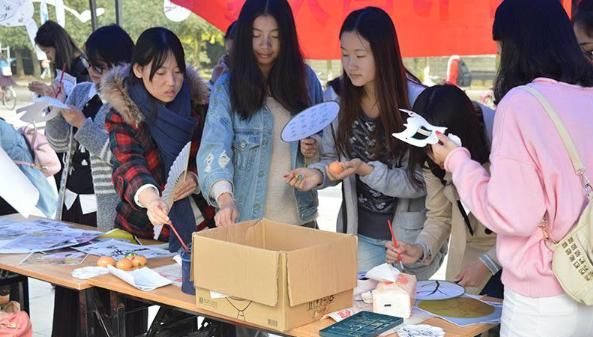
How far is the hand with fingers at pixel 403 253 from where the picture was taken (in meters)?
2.09

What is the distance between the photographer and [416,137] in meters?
1.74

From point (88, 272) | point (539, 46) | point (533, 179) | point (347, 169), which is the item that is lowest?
point (88, 272)

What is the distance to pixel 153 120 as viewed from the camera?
2557 millimetres

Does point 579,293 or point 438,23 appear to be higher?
point 438,23

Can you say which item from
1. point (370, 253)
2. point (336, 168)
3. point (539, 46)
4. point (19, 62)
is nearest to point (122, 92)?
point (336, 168)

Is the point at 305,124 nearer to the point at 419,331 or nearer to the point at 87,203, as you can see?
the point at 419,331

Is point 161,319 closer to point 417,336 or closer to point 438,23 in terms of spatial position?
point 417,336

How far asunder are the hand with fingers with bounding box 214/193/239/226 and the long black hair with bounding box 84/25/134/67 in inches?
40.3

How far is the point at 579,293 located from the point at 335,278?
0.55 m

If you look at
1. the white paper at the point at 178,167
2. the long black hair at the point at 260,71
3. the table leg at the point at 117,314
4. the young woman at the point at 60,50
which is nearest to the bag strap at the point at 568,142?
the white paper at the point at 178,167

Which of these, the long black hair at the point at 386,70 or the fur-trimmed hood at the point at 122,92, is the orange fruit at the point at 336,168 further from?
the fur-trimmed hood at the point at 122,92

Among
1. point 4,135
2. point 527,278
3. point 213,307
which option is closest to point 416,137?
point 527,278

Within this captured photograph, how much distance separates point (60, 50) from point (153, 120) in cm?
153

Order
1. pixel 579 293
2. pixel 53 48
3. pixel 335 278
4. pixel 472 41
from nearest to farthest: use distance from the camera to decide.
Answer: pixel 579 293, pixel 335 278, pixel 472 41, pixel 53 48
